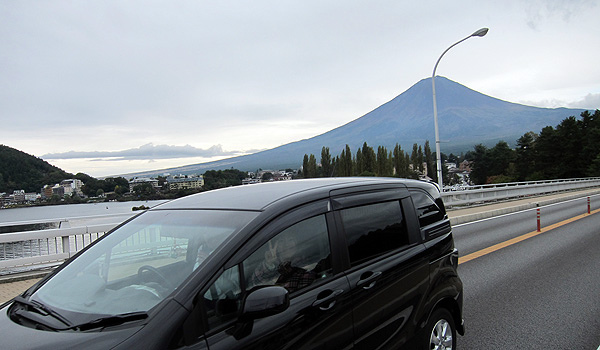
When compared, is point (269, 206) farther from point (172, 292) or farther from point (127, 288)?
point (127, 288)

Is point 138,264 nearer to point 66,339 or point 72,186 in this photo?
point 66,339

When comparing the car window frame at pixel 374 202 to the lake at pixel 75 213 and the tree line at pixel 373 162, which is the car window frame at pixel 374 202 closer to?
the lake at pixel 75 213

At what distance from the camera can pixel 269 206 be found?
2.36m

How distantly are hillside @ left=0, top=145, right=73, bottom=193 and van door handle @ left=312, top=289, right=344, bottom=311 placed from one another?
36.3 feet

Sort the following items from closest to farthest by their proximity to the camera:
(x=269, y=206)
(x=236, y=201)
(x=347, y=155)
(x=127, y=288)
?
(x=127, y=288) → (x=269, y=206) → (x=236, y=201) → (x=347, y=155)

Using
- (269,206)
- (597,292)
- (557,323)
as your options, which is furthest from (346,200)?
(597,292)

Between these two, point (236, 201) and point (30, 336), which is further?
point (236, 201)

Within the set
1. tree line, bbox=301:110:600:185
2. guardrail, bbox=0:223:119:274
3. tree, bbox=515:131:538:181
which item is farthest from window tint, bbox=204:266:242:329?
tree, bbox=515:131:538:181

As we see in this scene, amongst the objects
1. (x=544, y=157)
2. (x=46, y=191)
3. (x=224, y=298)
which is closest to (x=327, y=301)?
(x=224, y=298)

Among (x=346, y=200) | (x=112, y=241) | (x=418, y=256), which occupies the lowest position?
(x=418, y=256)

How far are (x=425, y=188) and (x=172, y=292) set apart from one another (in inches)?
108

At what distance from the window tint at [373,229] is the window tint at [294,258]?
25cm

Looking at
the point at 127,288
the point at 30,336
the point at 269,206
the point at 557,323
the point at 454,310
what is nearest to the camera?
the point at 30,336

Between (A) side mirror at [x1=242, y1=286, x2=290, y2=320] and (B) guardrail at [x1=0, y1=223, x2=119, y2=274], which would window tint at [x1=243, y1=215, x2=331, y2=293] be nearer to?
(A) side mirror at [x1=242, y1=286, x2=290, y2=320]
